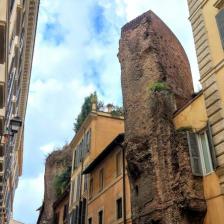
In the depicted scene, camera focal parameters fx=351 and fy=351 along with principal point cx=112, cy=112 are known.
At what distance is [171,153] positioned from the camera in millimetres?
14680

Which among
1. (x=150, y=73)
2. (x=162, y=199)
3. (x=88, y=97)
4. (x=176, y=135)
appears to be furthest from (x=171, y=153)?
(x=88, y=97)

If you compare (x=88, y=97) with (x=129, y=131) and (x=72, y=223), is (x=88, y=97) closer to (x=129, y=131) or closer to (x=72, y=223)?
(x=72, y=223)

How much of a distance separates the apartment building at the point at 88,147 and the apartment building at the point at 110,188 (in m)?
1.66

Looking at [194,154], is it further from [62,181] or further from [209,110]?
[62,181]

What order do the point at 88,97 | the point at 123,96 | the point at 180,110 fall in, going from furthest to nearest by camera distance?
1. the point at 88,97
2. the point at 123,96
3. the point at 180,110

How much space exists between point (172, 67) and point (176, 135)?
5000mm

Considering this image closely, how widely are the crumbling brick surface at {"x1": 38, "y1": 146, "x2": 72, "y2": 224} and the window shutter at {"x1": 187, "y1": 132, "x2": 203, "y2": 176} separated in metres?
33.1

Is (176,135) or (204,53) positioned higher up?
(204,53)

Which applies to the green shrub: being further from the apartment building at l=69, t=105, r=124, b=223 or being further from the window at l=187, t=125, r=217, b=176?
the window at l=187, t=125, r=217, b=176

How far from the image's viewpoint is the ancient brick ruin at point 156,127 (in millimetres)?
13688

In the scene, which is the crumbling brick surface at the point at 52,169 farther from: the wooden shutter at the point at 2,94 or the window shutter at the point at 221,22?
the window shutter at the point at 221,22

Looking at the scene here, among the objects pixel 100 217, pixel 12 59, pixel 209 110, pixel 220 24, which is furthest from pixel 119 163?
pixel 220 24

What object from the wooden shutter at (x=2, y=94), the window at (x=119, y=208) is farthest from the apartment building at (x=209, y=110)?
the window at (x=119, y=208)

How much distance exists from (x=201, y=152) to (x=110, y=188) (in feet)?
31.7
